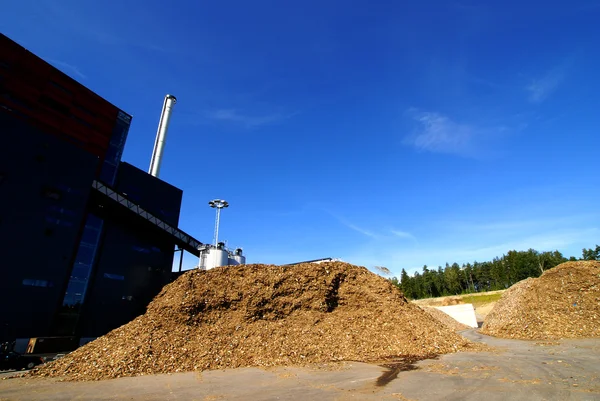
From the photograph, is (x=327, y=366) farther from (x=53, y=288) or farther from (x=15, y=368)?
(x=53, y=288)

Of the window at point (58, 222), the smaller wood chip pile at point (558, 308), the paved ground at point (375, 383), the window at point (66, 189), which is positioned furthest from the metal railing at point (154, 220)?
the smaller wood chip pile at point (558, 308)

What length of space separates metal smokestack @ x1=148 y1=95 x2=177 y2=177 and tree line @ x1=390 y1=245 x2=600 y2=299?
86475 mm

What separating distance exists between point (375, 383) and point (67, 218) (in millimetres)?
26937

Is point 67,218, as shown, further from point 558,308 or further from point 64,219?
point 558,308

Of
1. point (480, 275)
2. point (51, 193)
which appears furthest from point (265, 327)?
point (480, 275)

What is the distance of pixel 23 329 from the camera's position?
70.0ft

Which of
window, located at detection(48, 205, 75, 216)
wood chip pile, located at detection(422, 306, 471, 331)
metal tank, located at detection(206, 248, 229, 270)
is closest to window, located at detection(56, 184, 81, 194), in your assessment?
window, located at detection(48, 205, 75, 216)

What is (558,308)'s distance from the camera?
22594 millimetres

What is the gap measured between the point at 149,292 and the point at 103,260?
6157 mm

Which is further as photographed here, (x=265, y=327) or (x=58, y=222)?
(x=58, y=222)

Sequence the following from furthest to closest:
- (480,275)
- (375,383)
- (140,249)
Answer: (480,275) < (140,249) < (375,383)

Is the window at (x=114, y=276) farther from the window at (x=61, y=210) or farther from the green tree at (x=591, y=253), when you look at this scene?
the green tree at (x=591, y=253)

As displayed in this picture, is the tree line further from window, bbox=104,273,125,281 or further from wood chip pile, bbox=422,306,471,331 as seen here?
window, bbox=104,273,125,281

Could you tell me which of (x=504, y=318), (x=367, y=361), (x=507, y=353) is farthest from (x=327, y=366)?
(x=504, y=318)
